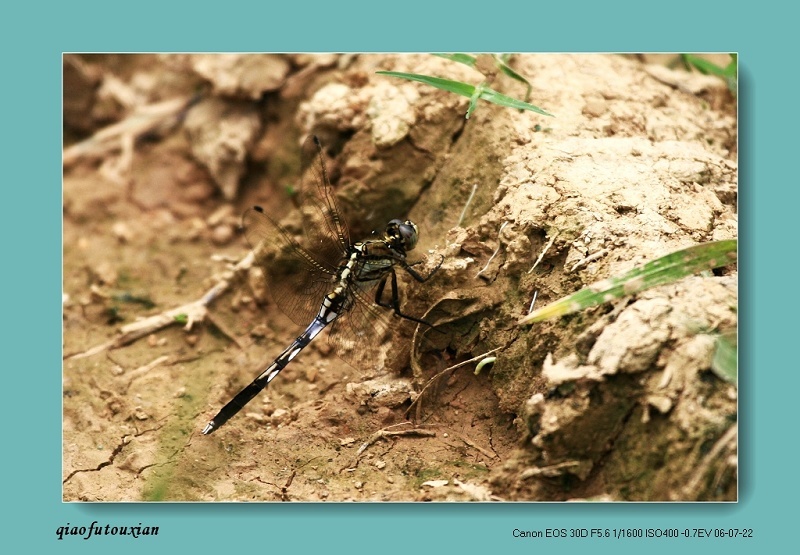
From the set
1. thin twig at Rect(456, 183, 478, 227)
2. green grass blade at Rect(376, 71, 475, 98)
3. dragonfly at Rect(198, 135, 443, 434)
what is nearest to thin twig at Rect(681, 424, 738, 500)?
dragonfly at Rect(198, 135, 443, 434)

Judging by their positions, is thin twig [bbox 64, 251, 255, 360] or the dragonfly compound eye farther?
thin twig [bbox 64, 251, 255, 360]

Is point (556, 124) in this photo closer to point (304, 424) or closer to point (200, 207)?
point (304, 424)

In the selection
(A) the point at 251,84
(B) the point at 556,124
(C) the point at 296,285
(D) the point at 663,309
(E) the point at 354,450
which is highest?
(A) the point at 251,84

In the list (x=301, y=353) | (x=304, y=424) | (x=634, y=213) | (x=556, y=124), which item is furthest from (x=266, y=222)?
(x=634, y=213)

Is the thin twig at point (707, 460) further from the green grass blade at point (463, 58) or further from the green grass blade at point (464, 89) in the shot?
the green grass blade at point (463, 58)

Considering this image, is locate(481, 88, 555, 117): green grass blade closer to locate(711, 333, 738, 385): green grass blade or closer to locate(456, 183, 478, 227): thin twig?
locate(456, 183, 478, 227): thin twig

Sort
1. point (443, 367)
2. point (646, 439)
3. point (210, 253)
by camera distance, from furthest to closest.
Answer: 1. point (210, 253)
2. point (443, 367)
3. point (646, 439)

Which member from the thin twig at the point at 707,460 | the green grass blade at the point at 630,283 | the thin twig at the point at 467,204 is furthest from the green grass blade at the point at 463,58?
the thin twig at the point at 707,460
